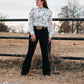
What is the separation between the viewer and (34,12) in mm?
3375

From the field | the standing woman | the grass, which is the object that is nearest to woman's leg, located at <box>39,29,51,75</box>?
the standing woman

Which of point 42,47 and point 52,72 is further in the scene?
point 52,72

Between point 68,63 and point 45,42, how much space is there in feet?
3.44

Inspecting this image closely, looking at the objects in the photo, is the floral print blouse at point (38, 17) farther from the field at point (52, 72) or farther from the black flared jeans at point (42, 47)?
the field at point (52, 72)

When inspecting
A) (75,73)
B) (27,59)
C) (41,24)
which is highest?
(41,24)

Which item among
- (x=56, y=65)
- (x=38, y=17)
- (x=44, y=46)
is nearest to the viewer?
(x=38, y=17)

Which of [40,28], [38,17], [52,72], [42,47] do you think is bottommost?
[52,72]

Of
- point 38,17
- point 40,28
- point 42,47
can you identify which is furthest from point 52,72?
point 38,17

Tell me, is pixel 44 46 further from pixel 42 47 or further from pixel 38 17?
pixel 38 17

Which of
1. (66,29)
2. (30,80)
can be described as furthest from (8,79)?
(66,29)

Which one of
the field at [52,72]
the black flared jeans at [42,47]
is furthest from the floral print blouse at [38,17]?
the field at [52,72]

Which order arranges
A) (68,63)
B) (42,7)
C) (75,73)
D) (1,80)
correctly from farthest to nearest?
(68,63), (75,73), (42,7), (1,80)

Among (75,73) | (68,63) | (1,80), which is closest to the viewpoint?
(1,80)

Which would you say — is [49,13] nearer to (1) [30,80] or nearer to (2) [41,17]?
(2) [41,17]
